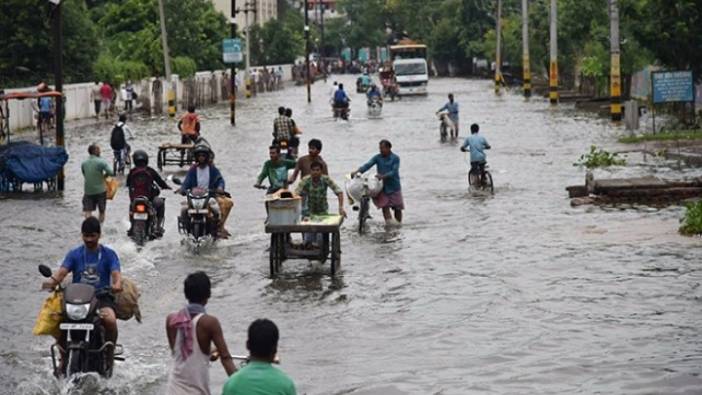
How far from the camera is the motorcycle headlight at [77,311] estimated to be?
1182cm

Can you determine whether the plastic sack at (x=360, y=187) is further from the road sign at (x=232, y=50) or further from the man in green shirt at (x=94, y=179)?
the road sign at (x=232, y=50)

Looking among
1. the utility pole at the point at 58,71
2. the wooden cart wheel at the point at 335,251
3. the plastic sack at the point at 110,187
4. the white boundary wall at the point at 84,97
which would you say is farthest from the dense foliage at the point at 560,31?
the wooden cart wheel at the point at 335,251

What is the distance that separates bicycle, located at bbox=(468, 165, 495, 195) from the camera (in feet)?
95.9

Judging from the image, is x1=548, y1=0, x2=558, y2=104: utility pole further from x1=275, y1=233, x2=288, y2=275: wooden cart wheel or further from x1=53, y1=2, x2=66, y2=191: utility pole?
x1=275, y1=233, x2=288, y2=275: wooden cart wheel

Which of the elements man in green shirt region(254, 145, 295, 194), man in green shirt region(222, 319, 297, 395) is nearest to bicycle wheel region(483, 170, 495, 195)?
man in green shirt region(254, 145, 295, 194)

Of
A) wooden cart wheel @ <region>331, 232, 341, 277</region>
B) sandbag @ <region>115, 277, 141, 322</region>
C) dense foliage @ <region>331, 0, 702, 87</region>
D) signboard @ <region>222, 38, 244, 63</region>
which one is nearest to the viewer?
sandbag @ <region>115, 277, 141, 322</region>

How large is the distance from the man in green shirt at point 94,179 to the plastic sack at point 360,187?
3.83 meters

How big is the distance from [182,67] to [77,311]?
71.4m

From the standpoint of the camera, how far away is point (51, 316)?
11898 millimetres

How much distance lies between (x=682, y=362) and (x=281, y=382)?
6569mm

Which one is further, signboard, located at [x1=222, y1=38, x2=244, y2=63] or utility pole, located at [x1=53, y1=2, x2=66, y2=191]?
signboard, located at [x1=222, y1=38, x2=244, y2=63]

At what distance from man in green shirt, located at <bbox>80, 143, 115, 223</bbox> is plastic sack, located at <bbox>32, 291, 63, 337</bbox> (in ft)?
38.2

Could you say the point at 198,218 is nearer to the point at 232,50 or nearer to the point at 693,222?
the point at 693,222

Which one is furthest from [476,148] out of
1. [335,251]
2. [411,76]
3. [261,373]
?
[411,76]
